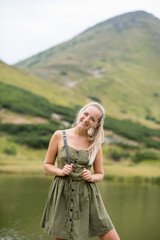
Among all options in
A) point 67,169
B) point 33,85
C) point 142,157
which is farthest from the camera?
point 33,85

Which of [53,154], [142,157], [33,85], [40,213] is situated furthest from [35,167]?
[33,85]

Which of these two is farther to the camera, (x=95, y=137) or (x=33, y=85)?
(x=33, y=85)

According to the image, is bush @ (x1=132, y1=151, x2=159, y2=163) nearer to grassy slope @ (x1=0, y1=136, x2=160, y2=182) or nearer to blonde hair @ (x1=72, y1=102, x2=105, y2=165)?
grassy slope @ (x1=0, y1=136, x2=160, y2=182)

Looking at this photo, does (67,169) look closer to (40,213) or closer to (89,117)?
(89,117)

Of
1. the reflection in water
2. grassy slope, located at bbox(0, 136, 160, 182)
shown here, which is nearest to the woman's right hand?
the reflection in water

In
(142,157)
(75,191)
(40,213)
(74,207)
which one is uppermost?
(142,157)

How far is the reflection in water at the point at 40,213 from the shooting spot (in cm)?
1249

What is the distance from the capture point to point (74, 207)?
231 inches

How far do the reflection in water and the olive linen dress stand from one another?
18.7 feet

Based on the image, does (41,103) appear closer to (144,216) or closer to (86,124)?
(144,216)

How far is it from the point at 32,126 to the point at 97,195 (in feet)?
225

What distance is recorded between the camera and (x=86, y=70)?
18625 cm

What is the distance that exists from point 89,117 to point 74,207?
135 centimetres

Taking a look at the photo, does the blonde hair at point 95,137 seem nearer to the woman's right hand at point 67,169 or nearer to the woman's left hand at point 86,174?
the woman's left hand at point 86,174
